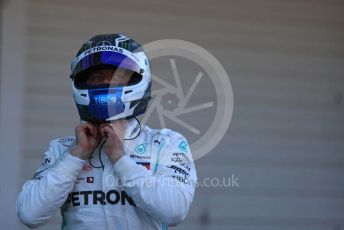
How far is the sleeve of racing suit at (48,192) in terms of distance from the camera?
6.63 feet

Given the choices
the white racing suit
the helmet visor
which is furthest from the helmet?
the white racing suit

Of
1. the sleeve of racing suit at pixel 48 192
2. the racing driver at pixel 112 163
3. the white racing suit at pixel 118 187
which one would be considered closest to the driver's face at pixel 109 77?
the racing driver at pixel 112 163

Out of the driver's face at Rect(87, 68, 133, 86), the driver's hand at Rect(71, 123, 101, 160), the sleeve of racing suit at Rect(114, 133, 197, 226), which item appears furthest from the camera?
the driver's face at Rect(87, 68, 133, 86)

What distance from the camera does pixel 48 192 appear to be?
2.02m

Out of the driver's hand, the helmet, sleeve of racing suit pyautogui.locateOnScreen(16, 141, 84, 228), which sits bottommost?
sleeve of racing suit pyautogui.locateOnScreen(16, 141, 84, 228)

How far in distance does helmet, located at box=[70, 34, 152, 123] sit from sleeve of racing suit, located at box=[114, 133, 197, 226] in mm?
220

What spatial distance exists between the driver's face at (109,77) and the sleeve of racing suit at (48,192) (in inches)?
11.5

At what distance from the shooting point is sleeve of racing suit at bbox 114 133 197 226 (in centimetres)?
199

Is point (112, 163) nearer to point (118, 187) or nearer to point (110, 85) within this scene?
point (118, 187)

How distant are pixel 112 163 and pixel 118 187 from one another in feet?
0.27

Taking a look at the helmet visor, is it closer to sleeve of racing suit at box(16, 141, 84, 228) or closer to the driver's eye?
the driver's eye

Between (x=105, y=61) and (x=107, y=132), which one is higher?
(x=105, y=61)

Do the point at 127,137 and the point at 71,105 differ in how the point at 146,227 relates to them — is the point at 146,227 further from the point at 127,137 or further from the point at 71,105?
the point at 71,105

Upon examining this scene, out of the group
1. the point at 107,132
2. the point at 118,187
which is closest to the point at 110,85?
the point at 107,132
